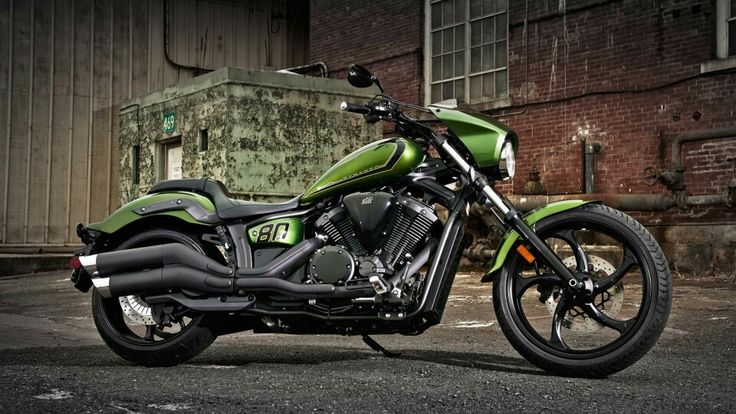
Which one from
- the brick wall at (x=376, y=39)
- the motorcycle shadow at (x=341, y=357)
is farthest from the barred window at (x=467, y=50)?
the motorcycle shadow at (x=341, y=357)

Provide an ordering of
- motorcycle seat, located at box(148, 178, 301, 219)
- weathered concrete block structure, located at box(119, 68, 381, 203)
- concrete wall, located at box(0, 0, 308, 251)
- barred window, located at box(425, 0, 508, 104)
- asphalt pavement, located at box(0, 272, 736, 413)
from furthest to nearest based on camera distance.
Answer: concrete wall, located at box(0, 0, 308, 251) → barred window, located at box(425, 0, 508, 104) → weathered concrete block structure, located at box(119, 68, 381, 203) → motorcycle seat, located at box(148, 178, 301, 219) → asphalt pavement, located at box(0, 272, 736, 413)

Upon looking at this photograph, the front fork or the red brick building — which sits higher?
the red brick building

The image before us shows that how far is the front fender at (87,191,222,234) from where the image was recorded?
430 cm

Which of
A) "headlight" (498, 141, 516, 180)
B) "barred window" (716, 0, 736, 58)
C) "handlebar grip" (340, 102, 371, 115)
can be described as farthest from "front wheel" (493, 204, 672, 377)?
"barred window" (716, 0, 736, 58)

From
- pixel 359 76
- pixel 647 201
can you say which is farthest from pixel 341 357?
pixel 647 201

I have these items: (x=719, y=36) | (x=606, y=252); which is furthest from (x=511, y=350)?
(x=719, y=36)

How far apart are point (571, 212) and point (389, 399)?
1246 millimetres

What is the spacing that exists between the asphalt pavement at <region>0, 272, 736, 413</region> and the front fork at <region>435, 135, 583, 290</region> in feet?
1.53

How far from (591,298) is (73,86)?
13306 mm

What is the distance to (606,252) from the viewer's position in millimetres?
9797

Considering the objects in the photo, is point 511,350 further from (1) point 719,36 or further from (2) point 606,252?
(1) point 719,36

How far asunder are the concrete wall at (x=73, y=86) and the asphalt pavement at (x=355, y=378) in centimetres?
956

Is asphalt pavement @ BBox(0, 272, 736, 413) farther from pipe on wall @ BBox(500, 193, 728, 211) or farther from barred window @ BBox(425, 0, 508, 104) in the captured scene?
barred window @ BBox(425, 0, 508, 104)

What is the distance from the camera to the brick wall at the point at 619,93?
982cm
